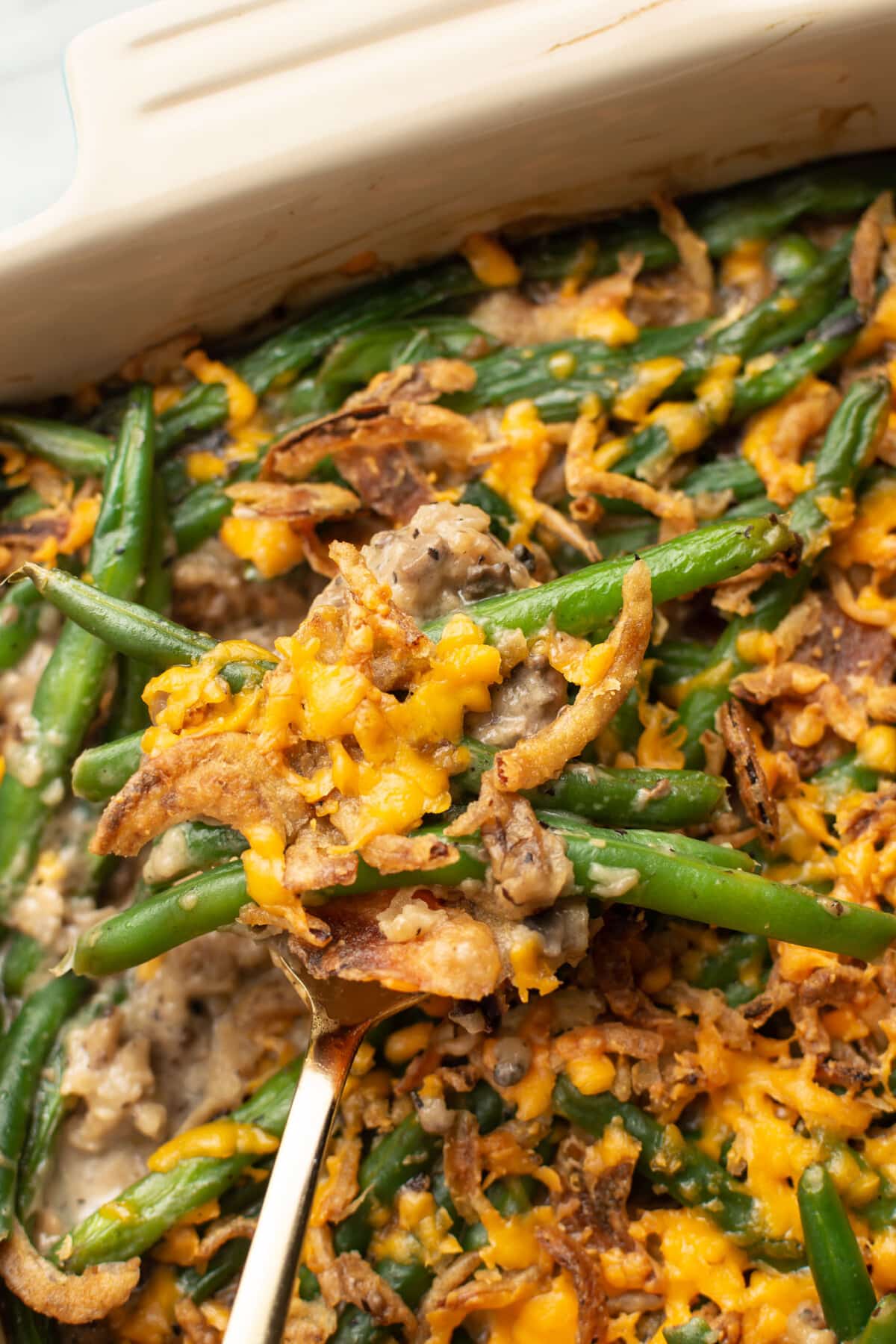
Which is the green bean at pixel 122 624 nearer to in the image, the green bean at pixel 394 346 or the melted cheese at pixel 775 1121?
the green bean at pixel 394 346

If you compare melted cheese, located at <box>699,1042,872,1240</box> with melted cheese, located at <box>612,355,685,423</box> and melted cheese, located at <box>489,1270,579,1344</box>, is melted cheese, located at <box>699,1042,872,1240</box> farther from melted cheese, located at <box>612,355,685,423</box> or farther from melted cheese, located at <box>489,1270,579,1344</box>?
melted cheese, located at <box>612,355,685,423</box>

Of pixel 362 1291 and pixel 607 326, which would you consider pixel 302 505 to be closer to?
pixel 607 326

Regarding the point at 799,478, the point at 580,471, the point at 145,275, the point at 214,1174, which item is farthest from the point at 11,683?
the point at 799,478

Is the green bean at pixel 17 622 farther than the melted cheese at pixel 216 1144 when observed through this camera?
Yes

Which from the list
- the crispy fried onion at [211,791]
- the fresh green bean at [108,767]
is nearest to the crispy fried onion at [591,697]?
the crispy fried onion at [211,791]

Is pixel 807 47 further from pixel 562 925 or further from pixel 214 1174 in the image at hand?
pixel 214 1174

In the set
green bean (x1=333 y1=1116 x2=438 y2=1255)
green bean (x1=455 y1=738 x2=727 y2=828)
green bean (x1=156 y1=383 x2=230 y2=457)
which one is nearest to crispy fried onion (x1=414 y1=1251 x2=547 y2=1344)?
green bean (x1=333 y1=1116 x2=438 y2=1255)

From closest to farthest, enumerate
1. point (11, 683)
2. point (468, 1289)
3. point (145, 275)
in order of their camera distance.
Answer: point (468, 1289) < point (145, 275) < point (11, 683)
